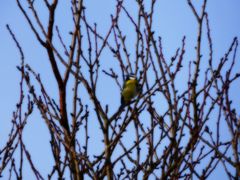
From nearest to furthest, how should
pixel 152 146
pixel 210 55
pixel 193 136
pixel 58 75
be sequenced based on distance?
pixel 58 75, pixel 193 136, pixel 152 146, pixel 210 55

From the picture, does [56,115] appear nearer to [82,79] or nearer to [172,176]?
[82,79]

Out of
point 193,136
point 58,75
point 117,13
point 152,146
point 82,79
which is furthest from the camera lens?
point 117,13

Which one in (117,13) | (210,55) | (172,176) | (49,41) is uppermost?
(117,13)

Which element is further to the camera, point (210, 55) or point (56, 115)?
point (210, 55)

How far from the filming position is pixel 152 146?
327 centimetres

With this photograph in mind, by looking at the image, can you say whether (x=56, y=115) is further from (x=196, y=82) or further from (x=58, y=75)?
(x=196, y=82)

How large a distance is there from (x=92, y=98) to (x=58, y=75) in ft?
1.13

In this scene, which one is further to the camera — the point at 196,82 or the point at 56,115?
the point at 196,82

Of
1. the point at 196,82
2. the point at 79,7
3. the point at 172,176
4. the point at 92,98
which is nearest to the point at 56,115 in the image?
the point at 92,98

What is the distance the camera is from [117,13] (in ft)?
12.1

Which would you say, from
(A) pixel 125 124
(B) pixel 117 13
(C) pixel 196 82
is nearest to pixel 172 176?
(A) pixel 125 124

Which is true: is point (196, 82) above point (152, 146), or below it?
above

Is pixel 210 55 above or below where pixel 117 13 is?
below

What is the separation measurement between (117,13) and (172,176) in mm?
1675
